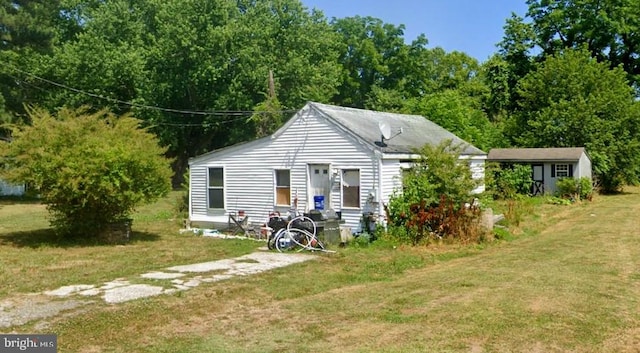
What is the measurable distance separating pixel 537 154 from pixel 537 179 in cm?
132

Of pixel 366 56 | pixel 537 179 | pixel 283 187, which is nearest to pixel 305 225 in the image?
pixel 283 187

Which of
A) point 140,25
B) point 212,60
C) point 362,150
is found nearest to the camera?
point 362,150

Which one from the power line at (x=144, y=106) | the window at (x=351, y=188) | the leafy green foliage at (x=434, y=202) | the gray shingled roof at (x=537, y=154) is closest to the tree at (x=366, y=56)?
the power line at (x=144, y=106)

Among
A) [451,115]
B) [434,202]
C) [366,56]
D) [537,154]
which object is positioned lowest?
[434,202]

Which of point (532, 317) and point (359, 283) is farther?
point (359, 283)

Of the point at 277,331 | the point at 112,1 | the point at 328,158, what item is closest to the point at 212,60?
the point at 112,1

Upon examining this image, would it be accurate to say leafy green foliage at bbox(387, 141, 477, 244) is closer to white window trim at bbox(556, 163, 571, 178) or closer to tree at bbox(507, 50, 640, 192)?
white window trim at bbox(556, 163, 571, 178)

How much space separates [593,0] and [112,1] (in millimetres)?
34518

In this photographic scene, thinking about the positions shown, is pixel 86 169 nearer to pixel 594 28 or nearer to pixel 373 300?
pixel 373 300

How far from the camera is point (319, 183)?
16.3 m

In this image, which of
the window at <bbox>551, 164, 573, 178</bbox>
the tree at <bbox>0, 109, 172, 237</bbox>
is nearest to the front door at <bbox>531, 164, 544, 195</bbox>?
the window at <bbox>551, 164, 573, 178</bbox>

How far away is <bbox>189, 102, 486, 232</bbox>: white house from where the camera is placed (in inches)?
599

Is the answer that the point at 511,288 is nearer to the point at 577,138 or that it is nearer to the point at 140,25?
the point at 577,138

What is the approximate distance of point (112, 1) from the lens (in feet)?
132
